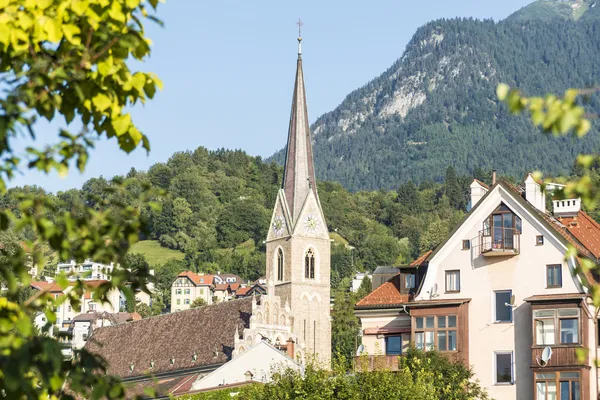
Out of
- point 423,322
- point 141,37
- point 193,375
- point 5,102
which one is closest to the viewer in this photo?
point 5,102

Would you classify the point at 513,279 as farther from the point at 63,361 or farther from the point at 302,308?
the point at 302,308

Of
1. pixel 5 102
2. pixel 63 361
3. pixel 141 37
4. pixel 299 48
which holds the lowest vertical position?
pixel 63 361

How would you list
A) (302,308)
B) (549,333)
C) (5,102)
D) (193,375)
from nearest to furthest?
(5,102) < (549,333) < (193,375) < (302,308)

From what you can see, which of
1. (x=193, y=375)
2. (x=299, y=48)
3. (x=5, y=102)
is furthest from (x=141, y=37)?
(x=299, y=48)

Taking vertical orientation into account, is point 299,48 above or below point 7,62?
above

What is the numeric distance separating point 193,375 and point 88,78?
7142cm

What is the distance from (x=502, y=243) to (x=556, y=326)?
153 inches

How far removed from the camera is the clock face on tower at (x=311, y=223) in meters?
97.5

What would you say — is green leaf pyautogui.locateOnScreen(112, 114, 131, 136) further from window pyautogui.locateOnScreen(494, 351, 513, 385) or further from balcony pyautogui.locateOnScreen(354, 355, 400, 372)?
window pyautogui.locateOnScreen(494, 351, 513, 385)

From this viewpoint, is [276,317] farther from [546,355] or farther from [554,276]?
[546,355]

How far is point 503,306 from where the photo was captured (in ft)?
159

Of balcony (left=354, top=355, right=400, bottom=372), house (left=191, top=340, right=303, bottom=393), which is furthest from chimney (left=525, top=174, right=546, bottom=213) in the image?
house (left=191, top=340, right=303, bottom=393)

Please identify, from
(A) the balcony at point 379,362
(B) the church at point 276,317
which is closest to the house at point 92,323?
(B) the church at point 276,317

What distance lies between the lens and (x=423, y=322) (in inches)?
1959
